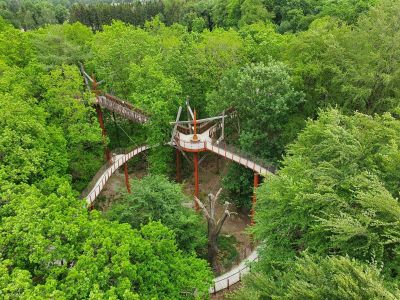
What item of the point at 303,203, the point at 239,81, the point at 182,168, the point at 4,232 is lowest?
the point at 182,168

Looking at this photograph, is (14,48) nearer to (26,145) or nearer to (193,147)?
(26,145)

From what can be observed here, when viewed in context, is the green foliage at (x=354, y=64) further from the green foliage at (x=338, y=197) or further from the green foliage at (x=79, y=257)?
the green foliage at (x=79, y=257)

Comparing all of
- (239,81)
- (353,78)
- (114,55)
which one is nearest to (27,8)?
(114,55)

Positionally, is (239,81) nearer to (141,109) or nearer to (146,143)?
(141,109)

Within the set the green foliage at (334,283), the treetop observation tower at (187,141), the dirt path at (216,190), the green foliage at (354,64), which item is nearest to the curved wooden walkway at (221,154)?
the treetop observation tower at (187,141)

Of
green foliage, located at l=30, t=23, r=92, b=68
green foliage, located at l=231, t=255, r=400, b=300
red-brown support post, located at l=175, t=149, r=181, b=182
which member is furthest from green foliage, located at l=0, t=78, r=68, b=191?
green foliage, located at l=231, t=255, r=400, b=300
